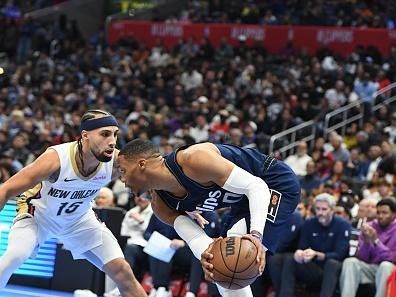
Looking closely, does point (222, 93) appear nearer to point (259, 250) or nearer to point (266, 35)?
point (266, 35)

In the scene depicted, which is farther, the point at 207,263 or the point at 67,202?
the point at 67,202

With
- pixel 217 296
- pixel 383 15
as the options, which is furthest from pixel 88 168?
pixel 383 15

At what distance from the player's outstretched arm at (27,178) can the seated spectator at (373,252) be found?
4043mm

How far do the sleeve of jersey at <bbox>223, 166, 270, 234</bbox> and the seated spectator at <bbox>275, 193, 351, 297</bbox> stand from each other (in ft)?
13.2

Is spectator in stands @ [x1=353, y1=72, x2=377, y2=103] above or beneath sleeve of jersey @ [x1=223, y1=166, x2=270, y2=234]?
beneath

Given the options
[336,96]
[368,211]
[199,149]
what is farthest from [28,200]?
[336,96]

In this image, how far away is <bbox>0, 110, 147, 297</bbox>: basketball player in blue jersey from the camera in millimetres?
7754

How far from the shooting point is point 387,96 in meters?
19.5

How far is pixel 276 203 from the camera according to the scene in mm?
7023

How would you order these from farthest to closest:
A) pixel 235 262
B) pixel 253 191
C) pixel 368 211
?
pixel 368 211 < pixel 253 191 < pixel 235 262

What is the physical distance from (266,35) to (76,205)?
16.8 metres

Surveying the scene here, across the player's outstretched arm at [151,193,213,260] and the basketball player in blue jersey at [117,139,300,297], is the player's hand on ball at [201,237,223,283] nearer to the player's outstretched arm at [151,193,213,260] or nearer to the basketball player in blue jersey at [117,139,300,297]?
the basketball player in blue jersey at [117,139,300,297]

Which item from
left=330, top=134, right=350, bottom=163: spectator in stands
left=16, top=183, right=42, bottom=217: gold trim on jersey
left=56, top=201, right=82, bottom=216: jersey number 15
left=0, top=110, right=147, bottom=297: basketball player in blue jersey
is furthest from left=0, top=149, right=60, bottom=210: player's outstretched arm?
left=330, top=134, right=350, bottom=163: spectator in stands

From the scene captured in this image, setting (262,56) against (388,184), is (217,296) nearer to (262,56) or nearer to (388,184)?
(388,184)
